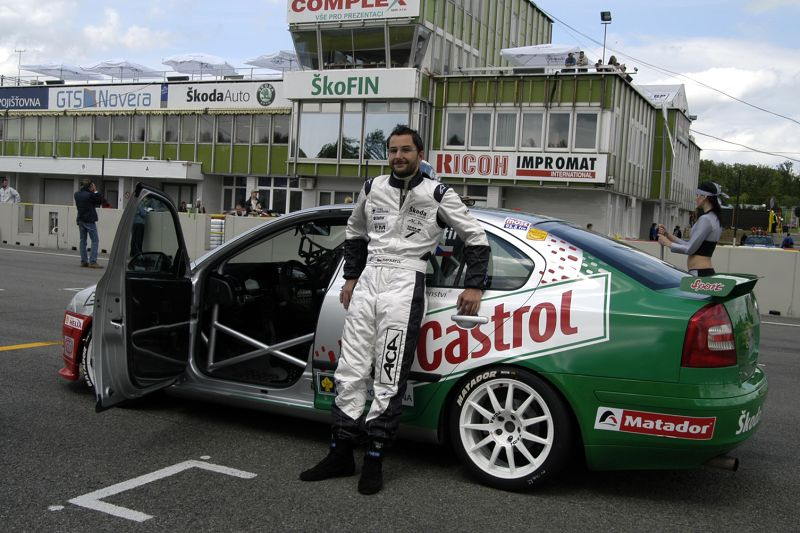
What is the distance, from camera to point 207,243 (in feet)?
69.5

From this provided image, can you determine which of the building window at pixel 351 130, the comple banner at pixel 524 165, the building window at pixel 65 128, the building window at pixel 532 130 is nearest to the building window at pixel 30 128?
the building window at pixel 65 128

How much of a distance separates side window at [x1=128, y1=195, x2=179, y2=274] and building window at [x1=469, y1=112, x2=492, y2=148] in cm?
3039

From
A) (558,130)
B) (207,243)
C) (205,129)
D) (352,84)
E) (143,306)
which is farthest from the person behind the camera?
(205,129)

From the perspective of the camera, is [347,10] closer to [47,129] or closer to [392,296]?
[47,129]

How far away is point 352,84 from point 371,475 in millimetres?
Result: 32089

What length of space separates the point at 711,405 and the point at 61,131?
1916 inches

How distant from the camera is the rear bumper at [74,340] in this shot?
555 centimetres

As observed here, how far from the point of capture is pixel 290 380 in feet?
15.8

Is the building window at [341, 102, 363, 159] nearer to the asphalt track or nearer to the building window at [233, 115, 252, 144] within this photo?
the building window at [233, 115, 252, 144]

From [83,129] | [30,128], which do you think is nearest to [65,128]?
[83,129]

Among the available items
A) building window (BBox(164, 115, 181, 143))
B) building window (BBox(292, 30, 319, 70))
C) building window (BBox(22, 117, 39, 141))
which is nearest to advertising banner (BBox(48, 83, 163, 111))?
building window (BBox(164, 115, 181, 143))

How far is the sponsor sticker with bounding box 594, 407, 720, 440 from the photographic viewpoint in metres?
3.69

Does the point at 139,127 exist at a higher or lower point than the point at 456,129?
higher

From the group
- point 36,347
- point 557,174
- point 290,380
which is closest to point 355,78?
point 557,174
